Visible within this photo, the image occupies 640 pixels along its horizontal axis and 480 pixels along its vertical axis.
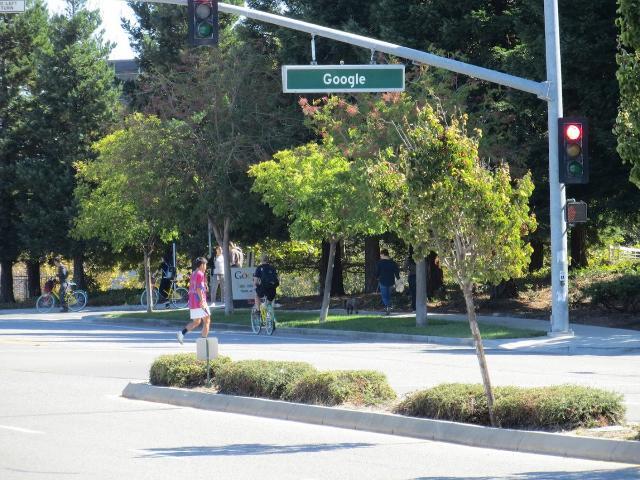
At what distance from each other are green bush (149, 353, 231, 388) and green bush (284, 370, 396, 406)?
2116 millimetres

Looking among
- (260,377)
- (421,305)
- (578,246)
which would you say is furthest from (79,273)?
(260,377)

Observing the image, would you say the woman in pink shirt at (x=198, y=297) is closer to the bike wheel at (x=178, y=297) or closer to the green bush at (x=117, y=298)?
the bike wheel at (x=178, y=297)

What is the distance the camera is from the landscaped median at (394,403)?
1147 centimetres

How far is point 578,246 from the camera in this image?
42812 mm

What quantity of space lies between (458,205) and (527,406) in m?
2.07

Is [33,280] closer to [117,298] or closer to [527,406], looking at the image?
[117,298]

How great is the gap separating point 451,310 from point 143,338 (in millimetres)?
9927

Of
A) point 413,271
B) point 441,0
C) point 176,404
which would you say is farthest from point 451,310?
point 176,404

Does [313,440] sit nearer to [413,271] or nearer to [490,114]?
[490,114]

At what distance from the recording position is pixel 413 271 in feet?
115

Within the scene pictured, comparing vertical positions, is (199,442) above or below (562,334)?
below

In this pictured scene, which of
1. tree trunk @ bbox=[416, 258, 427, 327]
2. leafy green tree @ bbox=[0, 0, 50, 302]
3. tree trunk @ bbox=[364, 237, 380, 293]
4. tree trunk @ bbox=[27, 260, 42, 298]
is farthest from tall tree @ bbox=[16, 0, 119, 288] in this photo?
tree trunk @ bbox=[416, 258, 427, 327]

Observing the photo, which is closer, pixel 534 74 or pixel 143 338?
pixel 143 338

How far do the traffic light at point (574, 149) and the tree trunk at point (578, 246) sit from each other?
61.2ft
